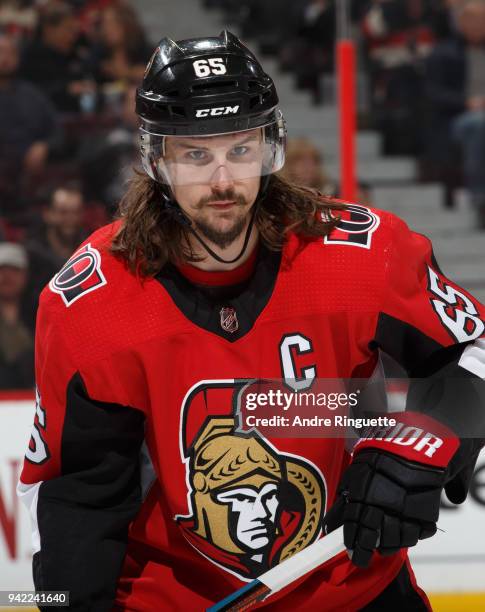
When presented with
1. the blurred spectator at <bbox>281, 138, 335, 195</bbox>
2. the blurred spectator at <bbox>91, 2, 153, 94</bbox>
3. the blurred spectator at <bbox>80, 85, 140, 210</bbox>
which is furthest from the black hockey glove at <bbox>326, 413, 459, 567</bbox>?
the blurred spectator at <bbox>91, 2, 153, 94</bbox>

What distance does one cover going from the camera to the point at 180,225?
1.65 m

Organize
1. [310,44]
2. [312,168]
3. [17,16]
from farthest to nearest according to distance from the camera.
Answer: [17,16] → [310,44] → [312,168]

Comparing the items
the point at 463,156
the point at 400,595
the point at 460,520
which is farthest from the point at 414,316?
the point at 463,156

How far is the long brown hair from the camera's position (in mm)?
1614

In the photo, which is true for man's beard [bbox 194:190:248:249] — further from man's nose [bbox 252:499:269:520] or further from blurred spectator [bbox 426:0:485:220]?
blurred spectator [bbox 426:0:485:220]

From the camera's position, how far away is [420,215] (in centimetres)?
323

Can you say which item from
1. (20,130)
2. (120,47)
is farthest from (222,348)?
(120,47)

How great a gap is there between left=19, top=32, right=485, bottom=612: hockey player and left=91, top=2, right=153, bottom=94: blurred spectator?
200cm

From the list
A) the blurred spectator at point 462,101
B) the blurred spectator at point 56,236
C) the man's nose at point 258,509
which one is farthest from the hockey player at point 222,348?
the blurred spectator at point 462,101

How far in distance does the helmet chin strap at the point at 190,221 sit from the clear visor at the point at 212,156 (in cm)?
2

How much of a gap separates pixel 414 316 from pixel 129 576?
1.96 ft

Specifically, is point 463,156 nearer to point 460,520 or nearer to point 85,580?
point 460,520

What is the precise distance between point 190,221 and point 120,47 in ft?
7.28

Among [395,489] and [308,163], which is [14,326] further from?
[395,489]
